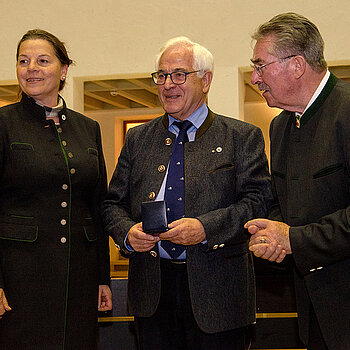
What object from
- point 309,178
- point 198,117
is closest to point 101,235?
point 198,117

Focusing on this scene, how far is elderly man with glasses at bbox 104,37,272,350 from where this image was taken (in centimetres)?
212

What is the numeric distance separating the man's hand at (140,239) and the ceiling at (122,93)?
4.01m

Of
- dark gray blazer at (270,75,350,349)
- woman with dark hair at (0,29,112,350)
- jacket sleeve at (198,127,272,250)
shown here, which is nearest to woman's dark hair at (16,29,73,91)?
woman with dark hair at (0,29,112,350)

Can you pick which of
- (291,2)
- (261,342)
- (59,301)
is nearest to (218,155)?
(59,301)

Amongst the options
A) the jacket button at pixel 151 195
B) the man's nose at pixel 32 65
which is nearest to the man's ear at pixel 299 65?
the jacket button at pixel 151 195

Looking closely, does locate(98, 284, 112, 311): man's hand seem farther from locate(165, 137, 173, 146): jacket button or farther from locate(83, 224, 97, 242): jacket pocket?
locate(165, 137, 173, 146): jacket button

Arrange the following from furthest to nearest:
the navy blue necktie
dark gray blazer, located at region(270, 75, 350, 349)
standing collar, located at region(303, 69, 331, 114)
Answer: the navy blue necktie
standing collar, located at region(303, 69, 331, 114)
dark gray blazer, located at region(270, 75, 350, 349)

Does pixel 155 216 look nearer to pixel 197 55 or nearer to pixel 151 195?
pixel 151 195

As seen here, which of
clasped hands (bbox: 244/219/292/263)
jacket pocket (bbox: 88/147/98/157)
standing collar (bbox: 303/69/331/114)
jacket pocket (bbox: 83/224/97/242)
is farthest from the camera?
jacket pocket (bbox: 88/147/98/157)

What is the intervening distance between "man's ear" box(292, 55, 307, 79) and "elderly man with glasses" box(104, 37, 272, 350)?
0.38 metres

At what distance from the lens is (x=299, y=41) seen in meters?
1.99

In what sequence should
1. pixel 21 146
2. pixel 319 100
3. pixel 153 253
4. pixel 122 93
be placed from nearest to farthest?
pixel 319 100 → pixel 153 253 → pixel 21 146 → pixel 122 93

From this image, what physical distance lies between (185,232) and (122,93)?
7229mm

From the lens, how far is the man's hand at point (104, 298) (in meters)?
2.54
